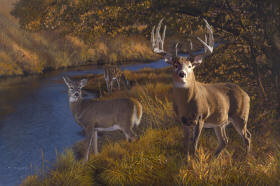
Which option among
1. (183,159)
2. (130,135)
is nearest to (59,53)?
(130,135)

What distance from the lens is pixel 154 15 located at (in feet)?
23.8

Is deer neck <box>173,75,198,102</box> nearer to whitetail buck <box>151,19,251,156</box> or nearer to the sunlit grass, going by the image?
whitetail buck <box>151,19,251,156</box>

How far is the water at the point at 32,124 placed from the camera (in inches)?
325

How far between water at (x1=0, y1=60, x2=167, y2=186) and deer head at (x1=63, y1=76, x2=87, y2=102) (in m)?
1.35

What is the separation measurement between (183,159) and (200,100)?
42.3 inches

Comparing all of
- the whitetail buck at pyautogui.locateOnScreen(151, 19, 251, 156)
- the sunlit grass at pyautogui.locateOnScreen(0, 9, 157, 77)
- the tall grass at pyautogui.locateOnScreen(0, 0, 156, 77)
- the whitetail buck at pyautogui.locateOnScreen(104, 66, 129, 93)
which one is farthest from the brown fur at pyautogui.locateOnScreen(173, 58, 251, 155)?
the sunlit grass at pyautogui.locateOnScreen(0, 9, 157, 77)

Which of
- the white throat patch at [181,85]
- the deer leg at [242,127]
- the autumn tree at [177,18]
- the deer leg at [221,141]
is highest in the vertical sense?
the autumn tree at [177,18]

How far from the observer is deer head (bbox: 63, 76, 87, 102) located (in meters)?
6.88

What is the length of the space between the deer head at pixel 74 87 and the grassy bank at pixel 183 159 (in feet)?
3.70

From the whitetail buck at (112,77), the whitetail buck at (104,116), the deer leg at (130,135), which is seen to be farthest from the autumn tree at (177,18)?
the whitetail buck at (112,77)

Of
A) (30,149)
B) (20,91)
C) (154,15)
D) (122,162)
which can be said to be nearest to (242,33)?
(154,15)

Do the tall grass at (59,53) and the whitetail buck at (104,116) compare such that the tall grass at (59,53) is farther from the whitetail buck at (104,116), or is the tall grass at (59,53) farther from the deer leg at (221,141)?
the deer leg at (221,141)

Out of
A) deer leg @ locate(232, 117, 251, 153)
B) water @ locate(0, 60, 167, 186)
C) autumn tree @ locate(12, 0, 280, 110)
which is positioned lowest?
water @ locate(0, 60, 167, 186)

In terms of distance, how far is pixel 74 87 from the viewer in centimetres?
700
